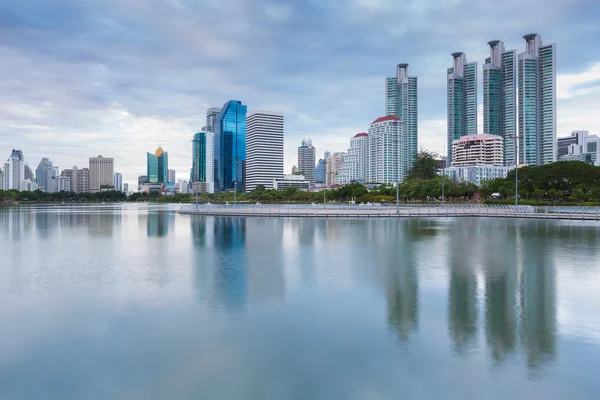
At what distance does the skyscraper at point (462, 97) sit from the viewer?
578 feet

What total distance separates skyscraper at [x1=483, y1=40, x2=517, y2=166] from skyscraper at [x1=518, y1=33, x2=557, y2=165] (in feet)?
13.0

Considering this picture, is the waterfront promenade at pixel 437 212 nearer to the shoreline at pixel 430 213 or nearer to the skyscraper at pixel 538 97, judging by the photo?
the shoreline at pixel 430 213

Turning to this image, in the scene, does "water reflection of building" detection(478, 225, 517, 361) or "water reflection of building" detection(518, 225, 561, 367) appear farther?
"water reflection of building" detection(478, 225, 517, 361)

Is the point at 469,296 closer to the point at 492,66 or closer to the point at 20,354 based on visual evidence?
the point at 20,354

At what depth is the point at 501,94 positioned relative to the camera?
553 feet

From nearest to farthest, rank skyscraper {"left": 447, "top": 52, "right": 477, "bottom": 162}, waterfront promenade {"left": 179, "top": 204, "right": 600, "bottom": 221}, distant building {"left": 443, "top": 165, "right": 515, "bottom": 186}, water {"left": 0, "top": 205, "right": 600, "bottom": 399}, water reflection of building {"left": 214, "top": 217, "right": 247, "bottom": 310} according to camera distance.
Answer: water {"left": 0, "top": 205, "right": 600, "bottom": 399} < water reflection of building {"left": 214, "top": 217, "right": 247, "bottom": 310} < waterfront promenade {"left": 179, "top": 204, "right": 600, "bottom": 221} < distant building {"left": 443, "top": 165, "right": 515, "bottom": 186} < skyscraper {"left": 447, "top": 52, "right": 477, "bottom": 162}

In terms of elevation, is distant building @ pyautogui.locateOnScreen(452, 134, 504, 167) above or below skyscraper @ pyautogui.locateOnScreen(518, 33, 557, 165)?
below

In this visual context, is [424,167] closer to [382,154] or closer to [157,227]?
[382,154]

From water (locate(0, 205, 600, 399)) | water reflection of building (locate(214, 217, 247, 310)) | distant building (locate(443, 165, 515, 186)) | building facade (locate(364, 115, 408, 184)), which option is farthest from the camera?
building facade (locate(364, 115, 408, 184))

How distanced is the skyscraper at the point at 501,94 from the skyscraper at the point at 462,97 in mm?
6052

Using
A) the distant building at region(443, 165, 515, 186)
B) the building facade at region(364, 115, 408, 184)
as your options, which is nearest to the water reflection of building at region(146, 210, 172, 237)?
the distant building at region(443, 165, 515, 186)

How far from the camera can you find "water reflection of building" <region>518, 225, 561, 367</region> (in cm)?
864

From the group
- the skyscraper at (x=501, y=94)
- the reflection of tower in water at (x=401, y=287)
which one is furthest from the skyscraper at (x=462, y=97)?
the reflection of tower in water at (x=401, y=287)

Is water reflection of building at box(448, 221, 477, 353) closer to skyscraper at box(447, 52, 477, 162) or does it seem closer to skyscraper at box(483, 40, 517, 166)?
skyscraper at box(483, 40, 517, 166)
